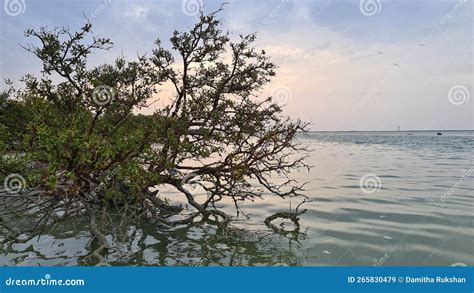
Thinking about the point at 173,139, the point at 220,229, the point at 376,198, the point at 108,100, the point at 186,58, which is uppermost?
the point at 186,58

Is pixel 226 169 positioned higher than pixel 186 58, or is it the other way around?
pixel 186 58

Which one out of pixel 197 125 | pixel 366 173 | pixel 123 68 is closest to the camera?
pixel 123 68

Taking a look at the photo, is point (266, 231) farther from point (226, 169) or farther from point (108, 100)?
point (108, 100)

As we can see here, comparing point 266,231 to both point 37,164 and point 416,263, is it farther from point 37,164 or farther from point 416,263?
point 37,164

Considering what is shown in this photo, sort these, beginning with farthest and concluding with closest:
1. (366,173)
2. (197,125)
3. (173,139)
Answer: (366,173) → (197,125) → (173,139)

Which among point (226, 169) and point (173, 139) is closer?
point (173, 139)

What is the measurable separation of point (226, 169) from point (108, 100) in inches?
144

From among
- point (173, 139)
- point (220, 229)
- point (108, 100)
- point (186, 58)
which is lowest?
point (220, 229)

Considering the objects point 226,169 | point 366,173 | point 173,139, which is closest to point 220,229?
point 226,169

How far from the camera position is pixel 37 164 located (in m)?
8.41

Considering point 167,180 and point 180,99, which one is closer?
point 167,180

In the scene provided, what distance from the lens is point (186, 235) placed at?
30.7 ft

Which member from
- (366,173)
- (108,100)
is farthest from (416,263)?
(366,173)

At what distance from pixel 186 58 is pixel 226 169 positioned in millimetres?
4171
